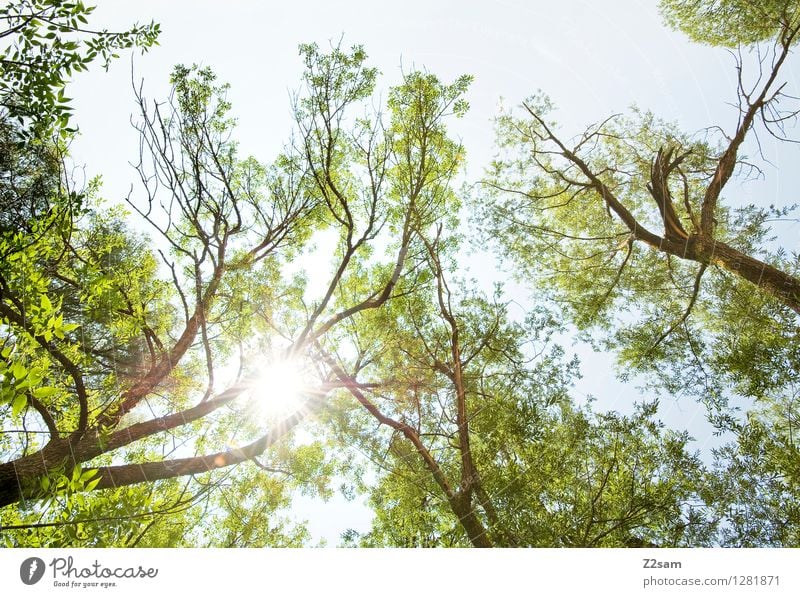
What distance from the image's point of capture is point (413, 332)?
354 cm

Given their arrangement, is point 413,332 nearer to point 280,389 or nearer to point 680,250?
point 280,389

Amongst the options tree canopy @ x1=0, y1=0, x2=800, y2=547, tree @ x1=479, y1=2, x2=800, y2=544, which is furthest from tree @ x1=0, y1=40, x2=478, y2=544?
tree @ x1=479, y1=2, x2=800, y2=544

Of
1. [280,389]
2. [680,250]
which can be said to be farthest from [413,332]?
[680,250]

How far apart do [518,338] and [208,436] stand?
8.40 feet

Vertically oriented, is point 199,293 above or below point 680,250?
below

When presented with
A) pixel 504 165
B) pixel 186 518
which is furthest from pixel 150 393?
pixel 504 165

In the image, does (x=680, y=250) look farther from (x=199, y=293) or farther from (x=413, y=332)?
(x=199, y=293)

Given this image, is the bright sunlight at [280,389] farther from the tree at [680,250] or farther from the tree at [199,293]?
the tree at [680,250]

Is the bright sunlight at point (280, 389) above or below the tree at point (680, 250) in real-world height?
below

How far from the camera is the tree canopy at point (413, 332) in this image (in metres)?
2.21

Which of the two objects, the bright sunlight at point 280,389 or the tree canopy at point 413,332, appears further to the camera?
the bright sunlight at point 280,389

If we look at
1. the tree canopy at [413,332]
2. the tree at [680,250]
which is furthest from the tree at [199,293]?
the tree at [680,250]

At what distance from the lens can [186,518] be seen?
8.11ft

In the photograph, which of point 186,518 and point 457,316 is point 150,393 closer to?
point 186,518
